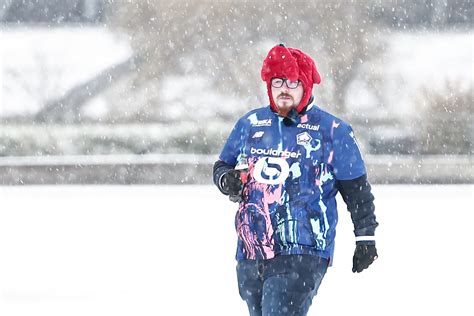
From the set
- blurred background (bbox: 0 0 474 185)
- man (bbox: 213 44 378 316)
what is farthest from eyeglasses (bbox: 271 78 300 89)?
blurred background (bbox: 0 0 474 185)

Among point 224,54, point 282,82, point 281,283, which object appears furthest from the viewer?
point 224,54

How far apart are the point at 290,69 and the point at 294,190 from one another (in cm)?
38

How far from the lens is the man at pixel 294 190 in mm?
3387

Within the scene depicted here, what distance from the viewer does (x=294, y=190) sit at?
3393 mm

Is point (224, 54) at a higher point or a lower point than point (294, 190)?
higher

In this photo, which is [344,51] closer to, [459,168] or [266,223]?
[459,168]

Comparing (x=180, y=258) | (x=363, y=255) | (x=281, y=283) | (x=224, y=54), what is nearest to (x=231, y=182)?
(x=281, y=283)

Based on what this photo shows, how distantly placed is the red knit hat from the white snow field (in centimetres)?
264

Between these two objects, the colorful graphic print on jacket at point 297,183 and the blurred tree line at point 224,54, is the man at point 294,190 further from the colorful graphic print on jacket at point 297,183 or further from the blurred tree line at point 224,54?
the blurred tree line at point 224,54

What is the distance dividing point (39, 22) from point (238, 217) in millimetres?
16571

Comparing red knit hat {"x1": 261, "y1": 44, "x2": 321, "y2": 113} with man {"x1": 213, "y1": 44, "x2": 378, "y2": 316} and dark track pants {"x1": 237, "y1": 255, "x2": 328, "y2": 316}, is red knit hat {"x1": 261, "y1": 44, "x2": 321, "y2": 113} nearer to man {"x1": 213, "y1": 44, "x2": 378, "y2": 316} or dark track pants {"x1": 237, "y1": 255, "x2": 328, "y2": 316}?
man {"x1": 213, "y1": 44, "x2": 378, "y2": 316}

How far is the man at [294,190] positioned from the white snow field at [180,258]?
251 centimetres

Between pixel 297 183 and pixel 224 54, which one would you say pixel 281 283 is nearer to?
pixel 297 183

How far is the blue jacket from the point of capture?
3.39 metres
